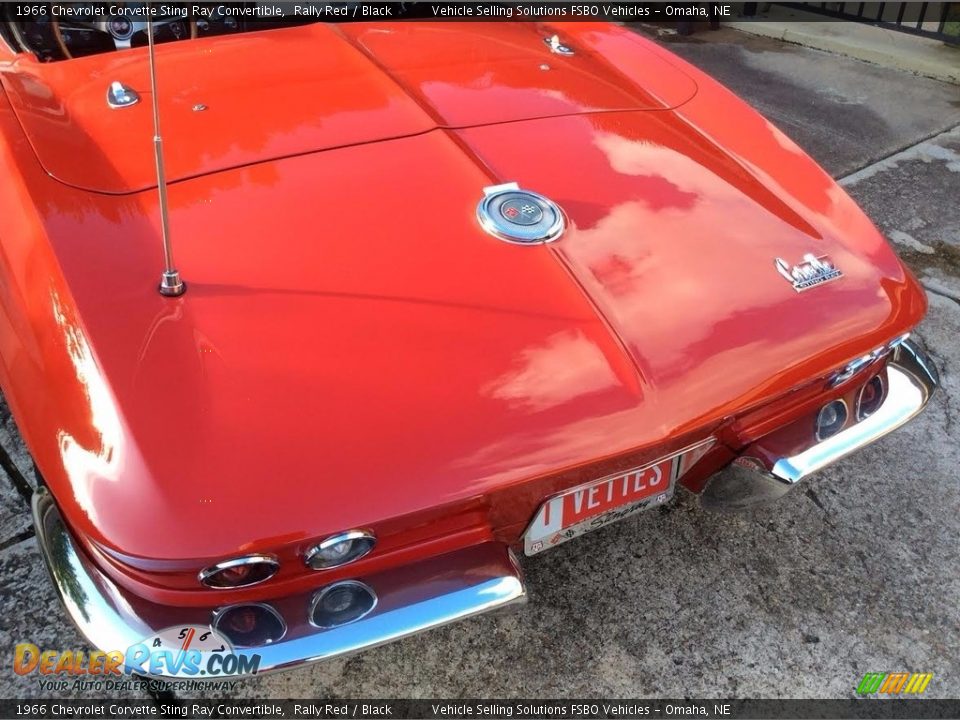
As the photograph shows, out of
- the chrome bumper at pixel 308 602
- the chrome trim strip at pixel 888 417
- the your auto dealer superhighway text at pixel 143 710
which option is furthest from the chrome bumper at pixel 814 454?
the your auto dealer superhighway text at pixel 143 710

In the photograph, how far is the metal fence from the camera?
19.7 ft

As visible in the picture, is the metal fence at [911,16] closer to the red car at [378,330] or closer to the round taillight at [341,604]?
the red car at [378,330]

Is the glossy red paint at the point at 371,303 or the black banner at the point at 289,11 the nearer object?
the glossy red paint at the point at 371,303

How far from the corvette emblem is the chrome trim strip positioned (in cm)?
39

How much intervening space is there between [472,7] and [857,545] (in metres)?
2.14

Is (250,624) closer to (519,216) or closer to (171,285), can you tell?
(171,285)

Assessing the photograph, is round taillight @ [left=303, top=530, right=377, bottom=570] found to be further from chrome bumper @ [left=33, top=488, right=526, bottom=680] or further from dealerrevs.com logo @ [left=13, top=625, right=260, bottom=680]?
dealerrevs.com logo @ [left=13, top=625, right=260, bottom=680]

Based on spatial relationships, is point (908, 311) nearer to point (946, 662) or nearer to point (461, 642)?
point (946, 662)

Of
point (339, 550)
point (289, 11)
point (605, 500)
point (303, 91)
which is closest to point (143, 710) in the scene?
point (339, 550)

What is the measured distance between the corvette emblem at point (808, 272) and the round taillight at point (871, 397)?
1.18ft

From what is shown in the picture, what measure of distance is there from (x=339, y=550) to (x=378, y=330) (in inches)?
16.2

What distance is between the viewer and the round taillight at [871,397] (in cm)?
197

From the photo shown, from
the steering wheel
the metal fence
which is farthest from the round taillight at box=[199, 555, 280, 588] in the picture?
the metal fence

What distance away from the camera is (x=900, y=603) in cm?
208
